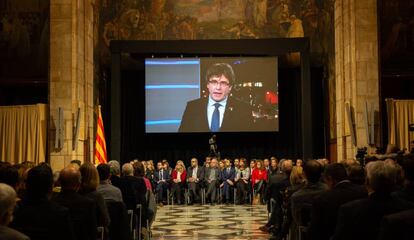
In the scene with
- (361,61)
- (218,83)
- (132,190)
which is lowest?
(132,190)

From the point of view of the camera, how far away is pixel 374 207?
12.5 feet

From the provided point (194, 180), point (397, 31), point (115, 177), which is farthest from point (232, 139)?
point (115, 177)

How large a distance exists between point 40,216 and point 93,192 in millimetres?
1421

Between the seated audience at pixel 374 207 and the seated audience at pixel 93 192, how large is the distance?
235cm

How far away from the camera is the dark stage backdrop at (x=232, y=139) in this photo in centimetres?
Result: 2278

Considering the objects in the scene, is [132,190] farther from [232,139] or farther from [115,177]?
[232,139]

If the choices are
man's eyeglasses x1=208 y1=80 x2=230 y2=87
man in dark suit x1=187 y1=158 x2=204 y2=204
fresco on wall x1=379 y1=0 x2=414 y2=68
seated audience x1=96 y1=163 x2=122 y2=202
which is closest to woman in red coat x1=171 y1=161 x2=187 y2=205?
man in dark suit x1=187 y1=158 x2=204 y2=204

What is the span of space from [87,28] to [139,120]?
22.4ft

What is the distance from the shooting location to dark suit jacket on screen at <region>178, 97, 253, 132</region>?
2055 cm

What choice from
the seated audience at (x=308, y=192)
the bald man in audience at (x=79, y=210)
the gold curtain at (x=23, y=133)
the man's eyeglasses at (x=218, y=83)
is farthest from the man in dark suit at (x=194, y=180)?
the bald man in audience at (x=79, y=210)

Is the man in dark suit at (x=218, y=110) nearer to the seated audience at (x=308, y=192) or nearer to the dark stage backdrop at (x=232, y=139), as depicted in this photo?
the dark stage backdrop at (x=232, y=139)

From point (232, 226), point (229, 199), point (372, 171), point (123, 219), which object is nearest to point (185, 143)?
point (229, 199)

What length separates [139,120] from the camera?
23.2 m

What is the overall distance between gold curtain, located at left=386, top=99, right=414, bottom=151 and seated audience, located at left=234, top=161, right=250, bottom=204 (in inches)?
179
